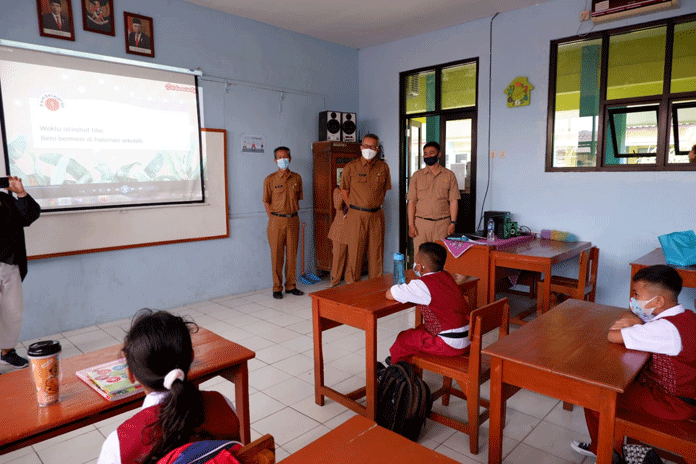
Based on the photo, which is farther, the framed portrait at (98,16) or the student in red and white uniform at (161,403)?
the framed portrait at (98,16)

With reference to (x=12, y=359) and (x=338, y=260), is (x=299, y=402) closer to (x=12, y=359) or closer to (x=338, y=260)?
(x=12, y=359)

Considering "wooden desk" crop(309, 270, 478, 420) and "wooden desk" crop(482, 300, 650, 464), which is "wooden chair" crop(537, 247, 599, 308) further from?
"wooden desk" crop(482, 300, 650, 464)

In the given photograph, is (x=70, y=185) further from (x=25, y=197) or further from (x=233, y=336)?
(x=233, y=336)

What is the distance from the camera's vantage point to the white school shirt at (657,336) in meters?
1.75

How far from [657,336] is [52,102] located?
4713 mm

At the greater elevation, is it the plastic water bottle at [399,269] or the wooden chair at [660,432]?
the plastic water bottle at [399,269]

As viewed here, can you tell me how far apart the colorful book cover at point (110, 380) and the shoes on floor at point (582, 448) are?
212cm

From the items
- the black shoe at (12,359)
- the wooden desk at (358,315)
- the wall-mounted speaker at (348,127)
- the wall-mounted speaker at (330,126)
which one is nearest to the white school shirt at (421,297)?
the wooden desk at (358,315)

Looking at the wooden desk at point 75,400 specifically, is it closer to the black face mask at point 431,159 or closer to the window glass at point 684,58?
the black face mask at point 431,159

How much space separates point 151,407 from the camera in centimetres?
115

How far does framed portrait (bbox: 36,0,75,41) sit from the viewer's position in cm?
398

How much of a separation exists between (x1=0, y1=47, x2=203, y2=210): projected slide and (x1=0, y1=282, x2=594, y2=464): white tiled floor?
135 cm

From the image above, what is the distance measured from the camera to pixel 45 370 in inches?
55.4

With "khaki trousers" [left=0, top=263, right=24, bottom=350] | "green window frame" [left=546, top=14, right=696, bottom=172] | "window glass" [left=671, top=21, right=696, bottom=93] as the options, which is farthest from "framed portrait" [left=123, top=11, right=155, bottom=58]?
"window glass" [left=671, top=21, right=696, bottom=93]
